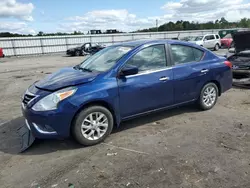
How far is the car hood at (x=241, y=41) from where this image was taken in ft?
27.2

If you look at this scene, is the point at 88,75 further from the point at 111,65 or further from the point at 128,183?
the point at 128,183

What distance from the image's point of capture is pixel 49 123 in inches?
147

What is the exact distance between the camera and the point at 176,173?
10.5 ft

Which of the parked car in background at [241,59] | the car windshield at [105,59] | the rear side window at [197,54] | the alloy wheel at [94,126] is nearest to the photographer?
the alloy wheel at [94,126]

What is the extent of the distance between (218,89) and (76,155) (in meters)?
3.67

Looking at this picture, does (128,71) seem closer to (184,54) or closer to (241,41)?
(184,54)

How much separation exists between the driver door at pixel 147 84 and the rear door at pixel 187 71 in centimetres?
19

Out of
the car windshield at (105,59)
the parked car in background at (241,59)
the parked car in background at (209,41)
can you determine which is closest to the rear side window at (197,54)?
the car windshield at (105,59)

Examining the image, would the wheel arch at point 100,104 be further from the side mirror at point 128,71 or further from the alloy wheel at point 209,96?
the alloy wheel at point 209,96

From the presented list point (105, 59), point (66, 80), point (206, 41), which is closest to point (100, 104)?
point (66, 80)

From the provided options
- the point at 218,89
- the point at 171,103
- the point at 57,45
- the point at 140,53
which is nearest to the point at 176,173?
the point at 171,103

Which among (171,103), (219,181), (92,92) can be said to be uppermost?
(92,92)

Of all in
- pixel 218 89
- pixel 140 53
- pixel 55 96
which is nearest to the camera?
pixel 55 96

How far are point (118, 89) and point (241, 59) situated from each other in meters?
5.48
